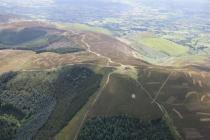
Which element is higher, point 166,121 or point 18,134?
point 166,121

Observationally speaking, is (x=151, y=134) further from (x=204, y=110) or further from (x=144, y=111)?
(x=204, y=110)

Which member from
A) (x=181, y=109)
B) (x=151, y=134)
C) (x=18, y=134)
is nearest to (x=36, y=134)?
(x=18, y=134)

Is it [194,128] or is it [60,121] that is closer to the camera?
[194,128]

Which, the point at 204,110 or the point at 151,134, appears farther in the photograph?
the point at 204,110

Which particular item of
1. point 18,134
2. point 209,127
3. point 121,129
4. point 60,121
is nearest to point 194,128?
point 209,127

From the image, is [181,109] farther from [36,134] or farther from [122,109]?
[36,134]

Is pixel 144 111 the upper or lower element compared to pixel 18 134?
upper

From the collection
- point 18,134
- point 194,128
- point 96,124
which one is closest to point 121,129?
point 96,124
